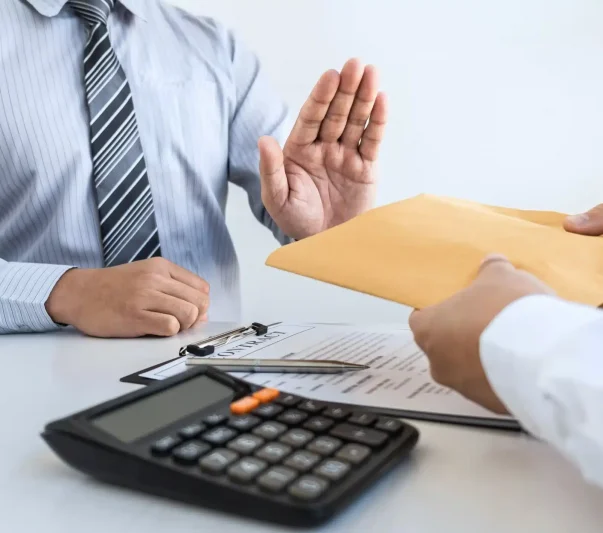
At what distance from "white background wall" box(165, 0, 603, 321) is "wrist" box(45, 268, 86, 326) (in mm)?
685

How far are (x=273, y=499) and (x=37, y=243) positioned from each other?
2.45 feet

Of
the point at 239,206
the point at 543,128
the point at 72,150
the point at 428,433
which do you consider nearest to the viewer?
the point at 428,433

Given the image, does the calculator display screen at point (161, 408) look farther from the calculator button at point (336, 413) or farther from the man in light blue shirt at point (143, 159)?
the man in light blue shirt at point (143, 159)

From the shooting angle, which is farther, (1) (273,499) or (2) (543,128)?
(2) (543,128)

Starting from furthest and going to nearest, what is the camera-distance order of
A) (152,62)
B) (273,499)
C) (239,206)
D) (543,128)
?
(239,206) < (543,128) < (152,62) < (273,499)

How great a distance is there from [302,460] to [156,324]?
1.25ft

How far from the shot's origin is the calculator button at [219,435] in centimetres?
28

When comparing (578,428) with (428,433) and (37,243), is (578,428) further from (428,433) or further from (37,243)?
(37,243)

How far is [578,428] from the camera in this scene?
244mm

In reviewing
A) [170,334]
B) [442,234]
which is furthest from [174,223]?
[442,234]

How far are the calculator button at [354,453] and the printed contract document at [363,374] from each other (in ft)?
0.29

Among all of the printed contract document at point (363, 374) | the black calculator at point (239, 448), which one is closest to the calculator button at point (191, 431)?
the black calculator at point (239, 448)

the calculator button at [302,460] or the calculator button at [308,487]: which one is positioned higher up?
the calculator button at [308,487]

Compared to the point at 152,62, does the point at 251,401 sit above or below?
below
